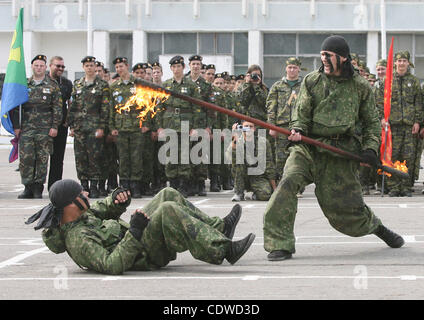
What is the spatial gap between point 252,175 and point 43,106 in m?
3.58

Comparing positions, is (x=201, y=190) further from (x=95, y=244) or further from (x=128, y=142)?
(x=95, y=244)

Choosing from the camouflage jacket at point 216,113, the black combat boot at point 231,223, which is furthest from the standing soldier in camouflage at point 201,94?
the black combat boot at point 231,223

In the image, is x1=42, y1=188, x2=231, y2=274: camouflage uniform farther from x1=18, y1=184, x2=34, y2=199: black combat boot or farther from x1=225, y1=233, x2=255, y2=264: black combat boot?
x1=18, y1=184, x2=34, y2=199: black combat boot

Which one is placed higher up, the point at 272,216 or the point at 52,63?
the point at 52,63

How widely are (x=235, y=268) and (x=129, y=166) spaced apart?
8526 millimetres

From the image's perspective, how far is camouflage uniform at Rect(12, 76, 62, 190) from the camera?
1688cm

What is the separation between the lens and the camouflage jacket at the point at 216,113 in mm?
17784

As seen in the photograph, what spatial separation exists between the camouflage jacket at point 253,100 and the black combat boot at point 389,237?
773 cm

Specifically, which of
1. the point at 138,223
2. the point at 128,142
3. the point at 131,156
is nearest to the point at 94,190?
the point at 131,156

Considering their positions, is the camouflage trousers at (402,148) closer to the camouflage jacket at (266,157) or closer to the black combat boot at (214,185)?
the camouflage jacket at (266,157)

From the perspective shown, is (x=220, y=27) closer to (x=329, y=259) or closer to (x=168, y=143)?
(x=168, y=143)

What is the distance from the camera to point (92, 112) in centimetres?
1733

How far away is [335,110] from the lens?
9.81 metres
